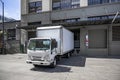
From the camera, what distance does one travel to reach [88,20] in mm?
20047

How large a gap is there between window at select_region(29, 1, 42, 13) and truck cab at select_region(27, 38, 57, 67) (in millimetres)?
16460

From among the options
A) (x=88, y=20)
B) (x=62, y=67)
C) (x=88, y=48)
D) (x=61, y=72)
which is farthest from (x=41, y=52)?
(x=88, y=48)

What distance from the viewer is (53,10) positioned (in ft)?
82.3

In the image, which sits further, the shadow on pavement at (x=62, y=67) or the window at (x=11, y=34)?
the window at (x=11, y=34)

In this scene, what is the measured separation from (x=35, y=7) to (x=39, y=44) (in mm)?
17539

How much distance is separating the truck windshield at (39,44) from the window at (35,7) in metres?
16.3

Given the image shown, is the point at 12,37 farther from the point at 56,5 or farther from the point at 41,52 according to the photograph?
the point at 41,52

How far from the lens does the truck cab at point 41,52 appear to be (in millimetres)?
10609

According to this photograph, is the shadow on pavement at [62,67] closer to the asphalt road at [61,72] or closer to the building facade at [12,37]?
the asphalt road at [61,72]

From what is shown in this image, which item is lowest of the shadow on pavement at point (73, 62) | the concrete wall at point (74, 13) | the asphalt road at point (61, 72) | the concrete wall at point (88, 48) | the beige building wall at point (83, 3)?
the shadow on pavement at point (73, 62)

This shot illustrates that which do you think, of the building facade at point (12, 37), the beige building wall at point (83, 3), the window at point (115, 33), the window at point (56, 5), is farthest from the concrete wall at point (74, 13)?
the window at point (115, 33)

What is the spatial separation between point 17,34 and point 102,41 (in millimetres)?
16453

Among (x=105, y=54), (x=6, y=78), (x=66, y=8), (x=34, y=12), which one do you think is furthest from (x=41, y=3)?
(x=6, y=78)

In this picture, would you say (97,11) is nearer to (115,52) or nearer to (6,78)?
(115,52)
